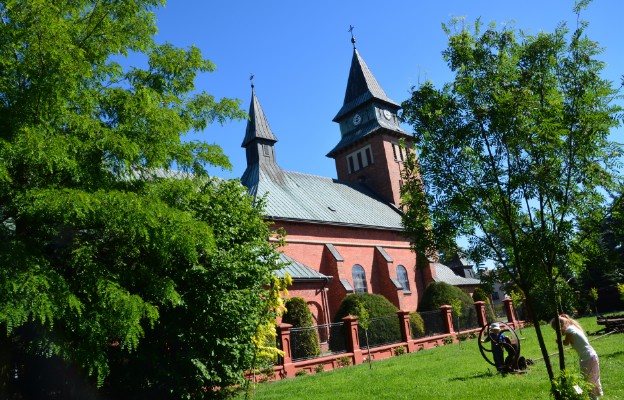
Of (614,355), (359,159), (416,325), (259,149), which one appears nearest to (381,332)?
(416,325)

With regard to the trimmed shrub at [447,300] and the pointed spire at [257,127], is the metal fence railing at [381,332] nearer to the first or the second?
the trimmed shrub at [447,300]

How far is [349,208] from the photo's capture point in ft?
100

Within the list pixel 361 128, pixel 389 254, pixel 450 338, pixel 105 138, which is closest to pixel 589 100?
pixel 105 138

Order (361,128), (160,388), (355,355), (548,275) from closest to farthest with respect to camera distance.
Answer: (548,275) < (160,388) < (355,355) < (361,128)

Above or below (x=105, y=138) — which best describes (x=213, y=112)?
above

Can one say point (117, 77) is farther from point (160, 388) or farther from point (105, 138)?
point (160, 388)

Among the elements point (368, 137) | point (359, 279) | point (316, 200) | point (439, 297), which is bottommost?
point (439, 297)

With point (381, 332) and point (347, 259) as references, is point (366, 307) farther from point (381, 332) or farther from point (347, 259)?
point (347, 259)

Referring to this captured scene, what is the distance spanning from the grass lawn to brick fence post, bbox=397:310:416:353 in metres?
5.18

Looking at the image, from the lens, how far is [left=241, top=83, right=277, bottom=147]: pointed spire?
30.1 m

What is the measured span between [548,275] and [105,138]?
6190 mm

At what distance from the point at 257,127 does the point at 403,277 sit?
13941 millimetres

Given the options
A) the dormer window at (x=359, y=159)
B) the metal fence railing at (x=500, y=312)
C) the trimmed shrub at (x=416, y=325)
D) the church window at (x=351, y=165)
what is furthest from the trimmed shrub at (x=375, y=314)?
A: the church window at (x=351, y=165)

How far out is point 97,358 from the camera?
618cm
